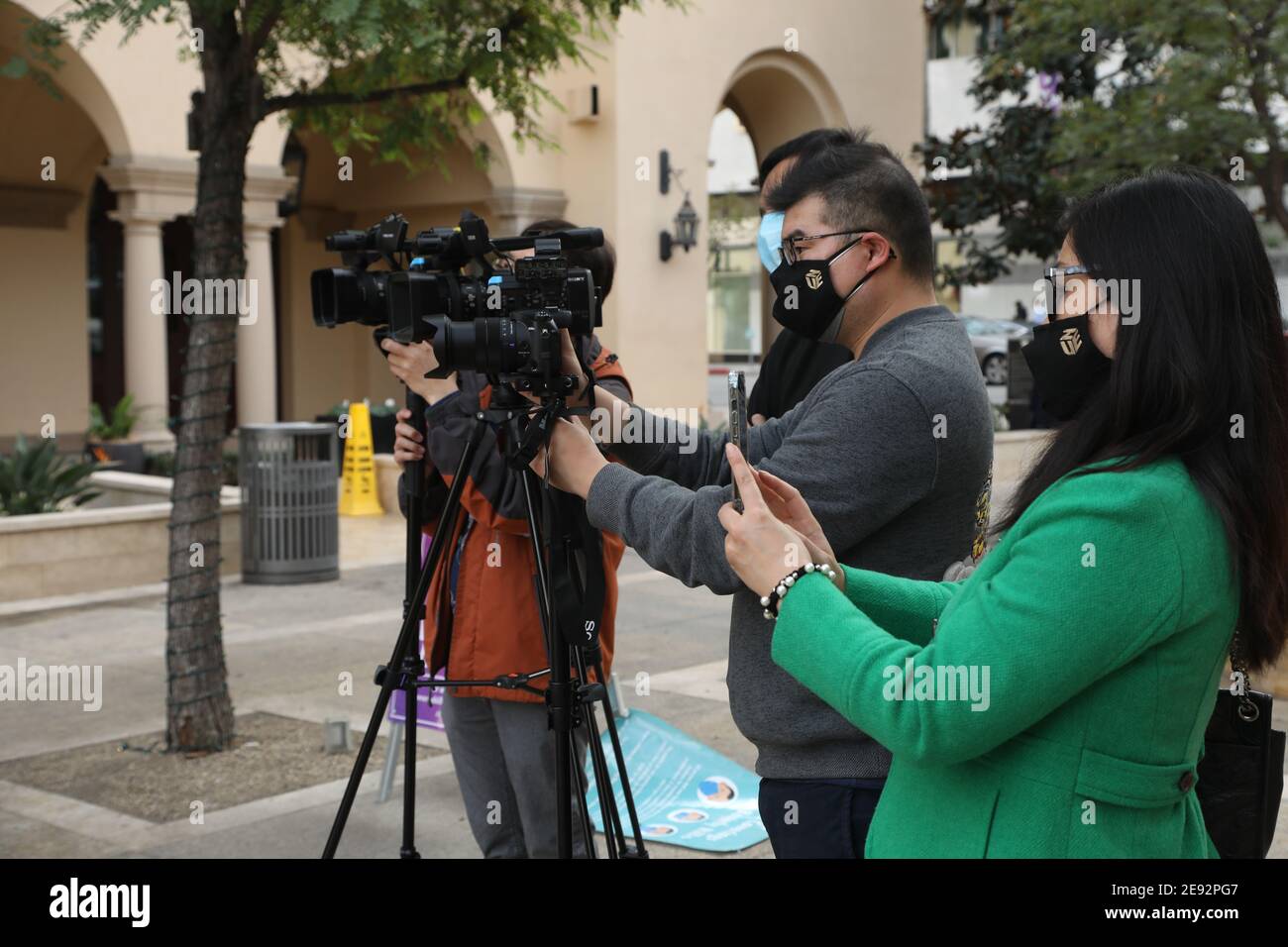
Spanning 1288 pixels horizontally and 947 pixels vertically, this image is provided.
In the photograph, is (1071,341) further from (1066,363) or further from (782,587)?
(782,587)

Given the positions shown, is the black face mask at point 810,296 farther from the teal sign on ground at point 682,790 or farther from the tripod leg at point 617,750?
the teal sign on ground at point 682,790

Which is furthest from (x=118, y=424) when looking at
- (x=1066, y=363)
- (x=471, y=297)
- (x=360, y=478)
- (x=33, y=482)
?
(x=1066, y=363)

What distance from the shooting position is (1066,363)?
191 cm

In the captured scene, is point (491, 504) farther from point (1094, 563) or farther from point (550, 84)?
point (550, 84)

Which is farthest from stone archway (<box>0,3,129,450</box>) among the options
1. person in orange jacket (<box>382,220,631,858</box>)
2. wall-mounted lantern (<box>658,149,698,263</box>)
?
person in orange jacket (<box>382,220,631,858</box>)

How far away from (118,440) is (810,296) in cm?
1538

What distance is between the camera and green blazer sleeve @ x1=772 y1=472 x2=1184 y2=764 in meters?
1.68

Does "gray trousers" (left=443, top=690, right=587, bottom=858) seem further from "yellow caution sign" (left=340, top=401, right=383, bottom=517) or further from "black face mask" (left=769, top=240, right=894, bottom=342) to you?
"yellow caution sign" (left=340, top=401, right=383, bottom=517)

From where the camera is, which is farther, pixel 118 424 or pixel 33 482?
pixel 118 424

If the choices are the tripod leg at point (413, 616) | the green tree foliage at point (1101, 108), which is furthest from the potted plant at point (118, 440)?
the tripod leg at point (413, 616)

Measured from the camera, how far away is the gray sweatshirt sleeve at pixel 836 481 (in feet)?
7.52

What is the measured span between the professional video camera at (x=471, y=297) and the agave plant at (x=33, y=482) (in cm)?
783

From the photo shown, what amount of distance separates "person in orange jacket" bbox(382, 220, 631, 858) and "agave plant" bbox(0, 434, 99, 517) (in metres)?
7.42
